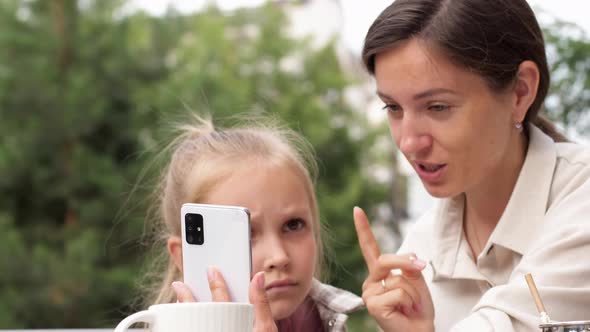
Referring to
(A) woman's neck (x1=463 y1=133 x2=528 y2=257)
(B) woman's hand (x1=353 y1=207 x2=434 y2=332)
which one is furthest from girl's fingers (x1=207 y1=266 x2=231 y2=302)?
(A) woman's neck (x1=463 y1=133 x2=528 y2=257)

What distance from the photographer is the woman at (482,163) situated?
150cm

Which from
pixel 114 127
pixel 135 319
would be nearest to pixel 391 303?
pixel 135 319

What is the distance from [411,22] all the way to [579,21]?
2.41 meters

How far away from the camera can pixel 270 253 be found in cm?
162

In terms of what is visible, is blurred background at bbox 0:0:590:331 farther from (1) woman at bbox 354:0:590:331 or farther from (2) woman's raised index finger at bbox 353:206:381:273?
(2) woman's raised index finger at bbox 353:206:381:273

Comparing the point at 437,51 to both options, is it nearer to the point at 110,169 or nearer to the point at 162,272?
the point at 162,272

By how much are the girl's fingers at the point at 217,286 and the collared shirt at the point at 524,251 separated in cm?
38

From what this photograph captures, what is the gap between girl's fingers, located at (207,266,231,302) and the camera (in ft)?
4.63

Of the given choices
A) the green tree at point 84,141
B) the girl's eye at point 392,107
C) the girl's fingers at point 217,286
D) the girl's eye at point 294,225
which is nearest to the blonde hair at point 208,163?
the girl's eye at point 294,225

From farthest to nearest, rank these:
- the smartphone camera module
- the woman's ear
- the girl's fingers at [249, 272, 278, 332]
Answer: the woman's ear → the smartphone camera module → the girl's fingers at [249, 272, 278, 332]

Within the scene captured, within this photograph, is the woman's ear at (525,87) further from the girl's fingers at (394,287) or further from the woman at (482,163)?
the girl's fingers at (394,287)

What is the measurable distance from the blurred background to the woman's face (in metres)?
7.47

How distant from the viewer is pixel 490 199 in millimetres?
1882

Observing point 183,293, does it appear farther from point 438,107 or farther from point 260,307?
point 438,107
